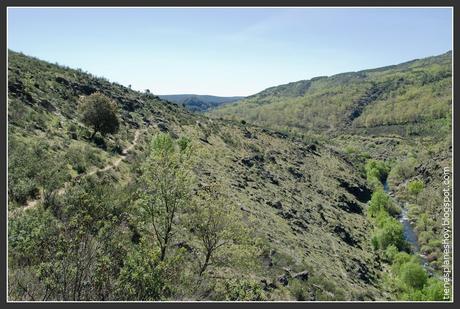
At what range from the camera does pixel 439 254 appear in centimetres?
6144

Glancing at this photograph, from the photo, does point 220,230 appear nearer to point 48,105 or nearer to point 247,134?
point 48,105

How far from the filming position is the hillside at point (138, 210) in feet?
52.0

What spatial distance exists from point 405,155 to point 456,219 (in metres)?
145

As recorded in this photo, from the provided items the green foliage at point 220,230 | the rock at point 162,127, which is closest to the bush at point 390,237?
the rock at point 162,127

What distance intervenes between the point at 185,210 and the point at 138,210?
6.12m

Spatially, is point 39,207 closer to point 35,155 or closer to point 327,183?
point 35,155

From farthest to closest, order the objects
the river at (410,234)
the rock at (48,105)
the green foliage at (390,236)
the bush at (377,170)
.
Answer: the bush at (377,170), the green foliage at (390,236), the river at (410,234), the rock at (48,105)

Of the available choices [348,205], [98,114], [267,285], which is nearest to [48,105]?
[98,114]

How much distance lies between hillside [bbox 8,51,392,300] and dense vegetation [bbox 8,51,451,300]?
12 cm

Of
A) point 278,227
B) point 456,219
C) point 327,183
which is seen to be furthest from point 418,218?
point 456,219

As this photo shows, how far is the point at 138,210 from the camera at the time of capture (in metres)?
22.9

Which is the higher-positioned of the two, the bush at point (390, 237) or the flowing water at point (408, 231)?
the bush at point (390, 237)

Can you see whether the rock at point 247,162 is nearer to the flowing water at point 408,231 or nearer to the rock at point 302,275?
the flowing water at point 408,231

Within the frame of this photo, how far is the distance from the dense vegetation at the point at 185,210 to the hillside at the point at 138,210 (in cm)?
12
